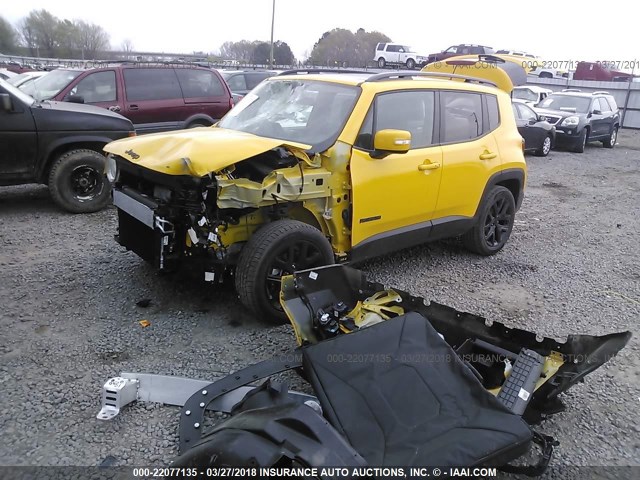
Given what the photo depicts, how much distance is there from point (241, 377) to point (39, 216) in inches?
188

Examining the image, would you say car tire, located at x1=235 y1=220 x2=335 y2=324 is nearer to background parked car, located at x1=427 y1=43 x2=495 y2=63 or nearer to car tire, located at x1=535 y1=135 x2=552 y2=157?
car tire, located at x1=535 y1=135 x2=552 y2=157

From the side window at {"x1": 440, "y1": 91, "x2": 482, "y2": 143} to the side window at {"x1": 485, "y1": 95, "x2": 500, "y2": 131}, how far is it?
0.17 metres

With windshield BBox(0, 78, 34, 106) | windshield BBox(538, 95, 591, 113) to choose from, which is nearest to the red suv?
windshield BBox(0, 78, 34, 106)

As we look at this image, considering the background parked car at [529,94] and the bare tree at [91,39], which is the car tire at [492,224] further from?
the bare tree at [91,39]

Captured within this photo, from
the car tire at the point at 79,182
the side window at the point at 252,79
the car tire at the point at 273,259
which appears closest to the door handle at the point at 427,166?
the car tire at the point at 273,259

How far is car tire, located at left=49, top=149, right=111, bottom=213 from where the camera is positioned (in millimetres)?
6449

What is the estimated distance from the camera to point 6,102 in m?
6.00

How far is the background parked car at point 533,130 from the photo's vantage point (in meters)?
13.6

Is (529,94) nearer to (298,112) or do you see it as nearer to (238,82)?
(238,82)

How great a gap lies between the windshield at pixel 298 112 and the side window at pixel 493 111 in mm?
1816

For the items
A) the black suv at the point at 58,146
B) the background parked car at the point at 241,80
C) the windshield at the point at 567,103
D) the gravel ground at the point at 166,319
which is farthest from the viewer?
the windshield at the point at 567,103

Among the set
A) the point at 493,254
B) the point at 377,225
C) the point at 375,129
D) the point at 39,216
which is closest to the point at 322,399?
the point at 377,225

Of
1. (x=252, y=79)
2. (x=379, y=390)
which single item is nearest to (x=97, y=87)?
(x=252, y=79)

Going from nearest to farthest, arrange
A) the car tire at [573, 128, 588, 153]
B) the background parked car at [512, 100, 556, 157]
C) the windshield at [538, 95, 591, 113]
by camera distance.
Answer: the background parked car at [512, 100, 556, 157], the car tire at [573, 128, 588, 153], the windshield at [538, 95, 591, 113]
